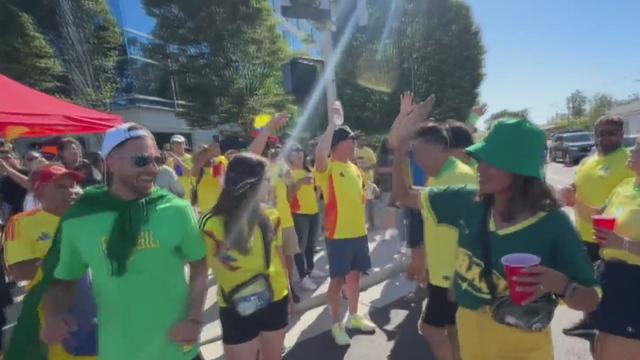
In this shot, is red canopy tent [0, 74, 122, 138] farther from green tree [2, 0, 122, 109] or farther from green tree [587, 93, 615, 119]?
green tree [587, 93, 615, 119]

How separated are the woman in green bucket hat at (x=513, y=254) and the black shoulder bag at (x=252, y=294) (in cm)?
119

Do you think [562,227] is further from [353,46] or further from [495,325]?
[353,46]

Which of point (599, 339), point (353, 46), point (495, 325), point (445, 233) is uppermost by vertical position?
point (353, 46)

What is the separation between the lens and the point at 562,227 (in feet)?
6.32

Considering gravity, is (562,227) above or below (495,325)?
above

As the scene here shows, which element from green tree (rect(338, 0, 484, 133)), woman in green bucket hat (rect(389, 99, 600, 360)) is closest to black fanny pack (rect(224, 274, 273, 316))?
woman in green bucket hat (rect(389, 99, 600, 360))

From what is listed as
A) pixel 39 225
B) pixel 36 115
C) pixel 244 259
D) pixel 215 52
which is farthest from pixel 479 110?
pixel 215 52

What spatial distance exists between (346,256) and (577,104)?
348 ft

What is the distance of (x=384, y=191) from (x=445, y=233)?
6066 millimetres

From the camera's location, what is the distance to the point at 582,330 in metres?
4.50

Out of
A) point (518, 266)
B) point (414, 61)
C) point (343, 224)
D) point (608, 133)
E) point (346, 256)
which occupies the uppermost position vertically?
point (414, 61)

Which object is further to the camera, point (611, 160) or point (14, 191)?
point (14, 191)

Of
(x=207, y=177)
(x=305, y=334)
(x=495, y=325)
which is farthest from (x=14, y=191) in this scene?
(x=495, y=325)

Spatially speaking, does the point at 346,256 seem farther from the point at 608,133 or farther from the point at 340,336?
the point at 608,133
